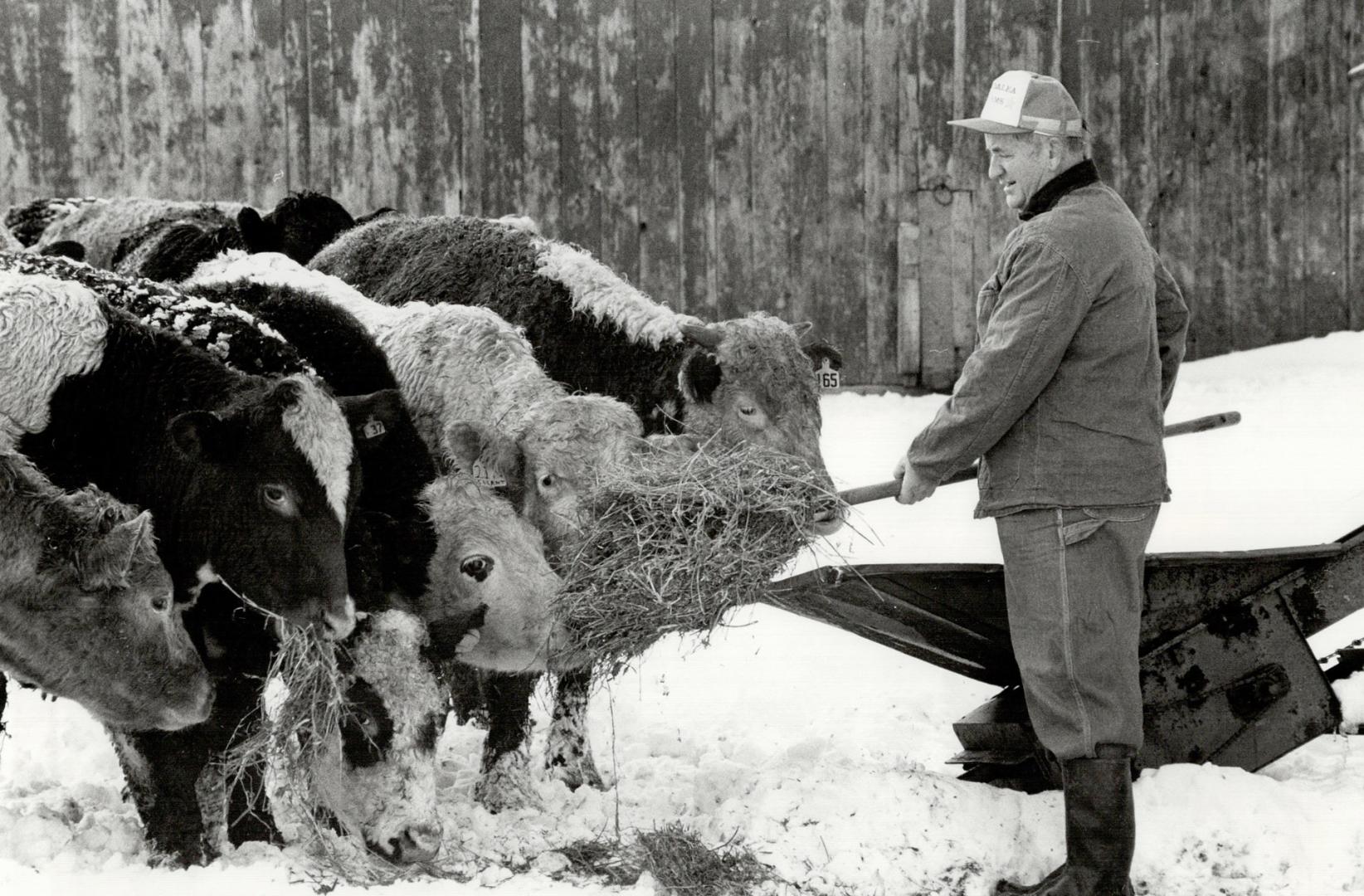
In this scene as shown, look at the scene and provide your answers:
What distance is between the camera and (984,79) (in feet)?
38.6

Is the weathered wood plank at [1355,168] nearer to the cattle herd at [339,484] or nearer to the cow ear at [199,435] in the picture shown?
the cattle herd at [339,484]

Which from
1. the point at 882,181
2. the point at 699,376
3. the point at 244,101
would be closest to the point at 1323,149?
the point at 882,181

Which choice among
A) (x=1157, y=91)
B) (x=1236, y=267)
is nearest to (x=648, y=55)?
(x=1157, y=91)

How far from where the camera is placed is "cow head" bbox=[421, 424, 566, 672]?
229 inches

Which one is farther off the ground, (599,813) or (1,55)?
(1,55)

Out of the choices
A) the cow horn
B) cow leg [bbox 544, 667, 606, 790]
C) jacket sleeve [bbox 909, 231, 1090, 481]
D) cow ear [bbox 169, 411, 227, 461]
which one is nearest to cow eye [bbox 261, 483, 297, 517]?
cow ear [bbox 169, 411, 227, 461]

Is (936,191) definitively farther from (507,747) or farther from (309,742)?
(309,742)

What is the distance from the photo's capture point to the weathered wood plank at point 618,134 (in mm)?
11688

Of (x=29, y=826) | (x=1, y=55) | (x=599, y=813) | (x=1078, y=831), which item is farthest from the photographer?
(x=1, y=55)

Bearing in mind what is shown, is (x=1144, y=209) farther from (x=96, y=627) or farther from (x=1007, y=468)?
(x=96, y=627)

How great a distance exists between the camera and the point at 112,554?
15.5ft

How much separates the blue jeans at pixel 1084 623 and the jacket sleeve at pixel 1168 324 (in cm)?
63

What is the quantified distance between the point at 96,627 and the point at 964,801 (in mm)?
2836

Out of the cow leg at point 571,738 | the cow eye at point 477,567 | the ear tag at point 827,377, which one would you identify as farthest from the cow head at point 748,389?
the cow eye at point 477,567
